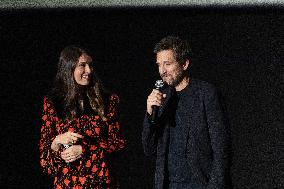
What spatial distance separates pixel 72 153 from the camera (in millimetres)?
2424

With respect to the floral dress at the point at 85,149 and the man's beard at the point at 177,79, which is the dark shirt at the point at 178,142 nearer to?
the man's beard at the point at 177,79

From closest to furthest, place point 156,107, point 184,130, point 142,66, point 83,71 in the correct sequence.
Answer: point 156,107
point 184,130
point 83,71
point 142,66

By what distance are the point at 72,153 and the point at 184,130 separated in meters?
0.62

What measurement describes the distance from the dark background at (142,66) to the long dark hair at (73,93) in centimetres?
102

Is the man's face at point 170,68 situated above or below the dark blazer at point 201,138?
above

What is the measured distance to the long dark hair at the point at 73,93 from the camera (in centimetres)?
259

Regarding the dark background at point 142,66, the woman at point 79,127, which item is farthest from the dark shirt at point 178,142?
the dark background at point 142,66

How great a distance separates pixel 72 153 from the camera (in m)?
2.42

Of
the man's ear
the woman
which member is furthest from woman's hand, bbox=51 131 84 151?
the man's ear

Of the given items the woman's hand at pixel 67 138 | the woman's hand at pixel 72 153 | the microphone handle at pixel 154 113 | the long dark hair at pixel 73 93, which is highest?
the long dark hair at pixel 73 93

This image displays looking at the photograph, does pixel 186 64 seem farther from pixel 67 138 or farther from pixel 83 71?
pixel 67 138

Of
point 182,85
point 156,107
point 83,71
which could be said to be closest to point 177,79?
point 182,85

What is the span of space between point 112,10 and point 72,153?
160cm

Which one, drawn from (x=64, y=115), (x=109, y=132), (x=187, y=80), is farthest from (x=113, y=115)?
(x=187, y=80)
